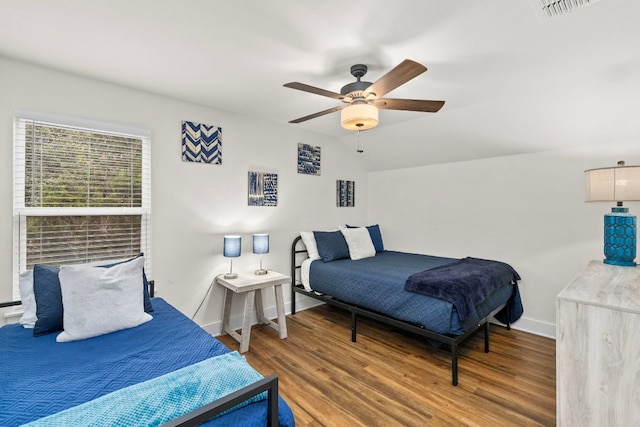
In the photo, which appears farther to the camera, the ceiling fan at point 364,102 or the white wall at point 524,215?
the white wall at point 524,215

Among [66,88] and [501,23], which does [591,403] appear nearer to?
[501,23]

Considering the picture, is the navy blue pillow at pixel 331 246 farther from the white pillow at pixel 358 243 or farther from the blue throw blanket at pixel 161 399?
the blue throw blanket at pixel 161 399

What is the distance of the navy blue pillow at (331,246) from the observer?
3.71 metres

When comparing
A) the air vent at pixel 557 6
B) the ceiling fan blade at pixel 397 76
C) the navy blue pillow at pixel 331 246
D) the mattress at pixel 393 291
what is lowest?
the mattress at pixel 393 291

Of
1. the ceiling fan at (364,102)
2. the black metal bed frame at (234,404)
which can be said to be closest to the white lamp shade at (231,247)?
the ceiling fan at (364,102)

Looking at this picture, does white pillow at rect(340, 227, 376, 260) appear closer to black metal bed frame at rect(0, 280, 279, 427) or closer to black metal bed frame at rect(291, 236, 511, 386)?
black metal bed frame at rect(291, 236, 511, 386)

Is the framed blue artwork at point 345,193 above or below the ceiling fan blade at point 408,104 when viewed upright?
below

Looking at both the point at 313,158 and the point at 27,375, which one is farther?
the point at 313,158

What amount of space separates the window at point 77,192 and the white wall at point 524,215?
135 inches

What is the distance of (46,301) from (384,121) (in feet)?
11.1

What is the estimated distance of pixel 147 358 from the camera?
1.49 meters

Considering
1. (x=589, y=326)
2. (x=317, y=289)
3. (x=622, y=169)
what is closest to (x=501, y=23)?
(x=622, y=169)

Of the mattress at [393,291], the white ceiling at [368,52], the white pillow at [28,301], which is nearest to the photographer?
the white ceiling at [368,52]

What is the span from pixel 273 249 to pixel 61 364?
2407 millimetres
